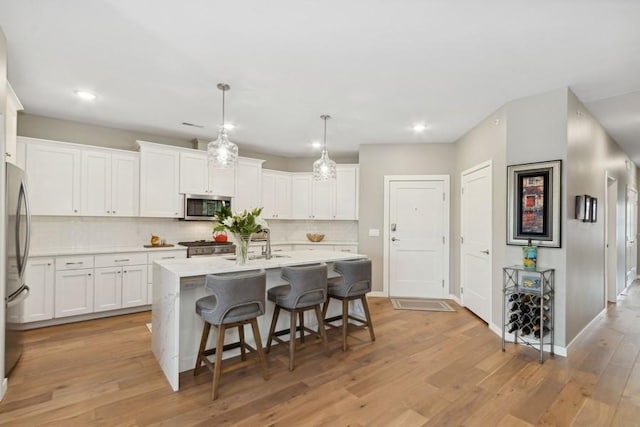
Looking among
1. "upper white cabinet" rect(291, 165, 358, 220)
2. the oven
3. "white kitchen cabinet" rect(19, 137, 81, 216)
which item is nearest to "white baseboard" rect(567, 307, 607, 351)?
"upper white cabinet" rect(291, 165, 358, 220)

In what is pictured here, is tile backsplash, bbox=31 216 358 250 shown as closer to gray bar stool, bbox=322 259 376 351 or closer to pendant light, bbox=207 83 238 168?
pendant light, bbox=207 83 238 168

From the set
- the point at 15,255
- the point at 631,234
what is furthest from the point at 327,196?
the point at 631,234

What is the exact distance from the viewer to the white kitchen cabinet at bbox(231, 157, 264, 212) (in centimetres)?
541

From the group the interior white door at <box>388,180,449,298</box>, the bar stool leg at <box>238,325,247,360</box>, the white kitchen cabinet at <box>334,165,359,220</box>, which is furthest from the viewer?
the white kitchen cabinet at <box>334,165,359,220</box>

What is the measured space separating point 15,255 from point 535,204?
4676 millimetres

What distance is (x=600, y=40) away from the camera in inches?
91.3

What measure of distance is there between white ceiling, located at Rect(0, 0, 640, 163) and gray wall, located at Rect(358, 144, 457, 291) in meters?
1.07

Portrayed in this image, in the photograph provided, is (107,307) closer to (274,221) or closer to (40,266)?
(40,266)

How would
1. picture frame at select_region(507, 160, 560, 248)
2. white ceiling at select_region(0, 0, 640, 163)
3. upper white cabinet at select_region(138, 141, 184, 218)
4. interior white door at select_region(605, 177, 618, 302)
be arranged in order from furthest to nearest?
interior white door at select_region(605, 177, 618, 302)
upper white cabinet at select_region(138, 141, 184, 218)
picture frame at select_region(507, 160, 560, 248)
white ceiling at select_region(0, 0, 640, 163)

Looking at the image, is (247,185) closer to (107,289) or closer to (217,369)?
(107,289)

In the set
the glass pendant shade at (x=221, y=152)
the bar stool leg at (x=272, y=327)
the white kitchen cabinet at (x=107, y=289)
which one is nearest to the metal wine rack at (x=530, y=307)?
the bar stool leg at (x=272, y=327)

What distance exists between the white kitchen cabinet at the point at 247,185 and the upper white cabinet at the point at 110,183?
1.48 meters

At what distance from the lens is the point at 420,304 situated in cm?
485

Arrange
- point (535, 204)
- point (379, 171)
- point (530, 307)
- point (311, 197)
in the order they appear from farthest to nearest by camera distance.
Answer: point (311, 197), point (379, 171), point (535, 204), point (530, 307)
